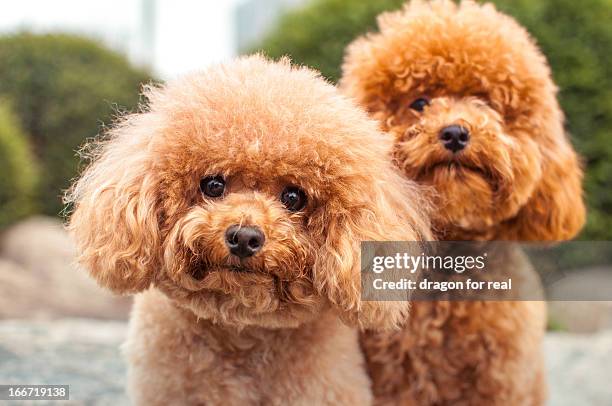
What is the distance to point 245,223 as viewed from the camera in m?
1.79

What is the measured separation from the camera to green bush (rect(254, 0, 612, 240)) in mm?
5219

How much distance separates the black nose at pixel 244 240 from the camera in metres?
1.78

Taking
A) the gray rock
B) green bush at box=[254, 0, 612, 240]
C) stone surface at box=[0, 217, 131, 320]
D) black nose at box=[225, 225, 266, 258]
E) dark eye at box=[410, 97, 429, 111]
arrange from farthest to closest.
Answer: stone surface at box=[0, 217, 131, 320], green bush at box=[254, 0, 612, 240], the gray rock, dark eye at box=[410, 97, 429, 111], black nose at box=[225, 225, 266, 258]

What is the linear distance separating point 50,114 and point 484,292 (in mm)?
4800

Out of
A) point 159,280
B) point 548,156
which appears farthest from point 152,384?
point 548,156

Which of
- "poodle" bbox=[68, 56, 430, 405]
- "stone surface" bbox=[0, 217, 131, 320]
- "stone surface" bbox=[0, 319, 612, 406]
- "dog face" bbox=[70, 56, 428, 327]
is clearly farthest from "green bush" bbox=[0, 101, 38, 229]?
"dog face" bbox=[70, 56, 428, 327]

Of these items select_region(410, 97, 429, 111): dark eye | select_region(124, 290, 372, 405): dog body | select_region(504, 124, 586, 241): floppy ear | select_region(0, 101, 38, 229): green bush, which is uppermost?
select_region(0, 101, 38, 229): green bush

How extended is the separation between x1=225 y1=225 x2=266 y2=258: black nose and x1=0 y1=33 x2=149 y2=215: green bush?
4676 millimetres

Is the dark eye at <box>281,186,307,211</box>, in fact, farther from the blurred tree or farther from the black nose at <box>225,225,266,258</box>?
the blurred tree

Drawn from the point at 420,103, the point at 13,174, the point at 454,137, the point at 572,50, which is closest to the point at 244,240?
the point at 454,137

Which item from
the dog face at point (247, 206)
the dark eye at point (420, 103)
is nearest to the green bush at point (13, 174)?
the dog face at point (247, 206)

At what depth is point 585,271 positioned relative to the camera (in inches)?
225

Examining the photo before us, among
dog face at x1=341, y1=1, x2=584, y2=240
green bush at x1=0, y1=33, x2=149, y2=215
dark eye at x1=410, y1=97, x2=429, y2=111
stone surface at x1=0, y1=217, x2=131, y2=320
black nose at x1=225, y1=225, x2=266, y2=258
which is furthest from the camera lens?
green bush at x1=0, y1=33, x2=149, y2=215

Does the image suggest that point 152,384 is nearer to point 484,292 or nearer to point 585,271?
point 484,292
